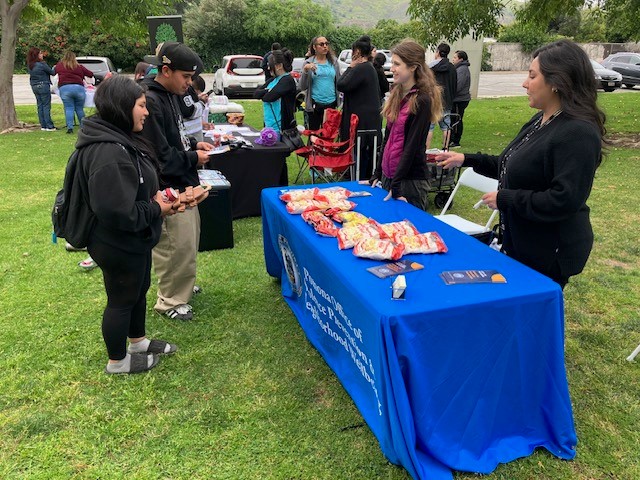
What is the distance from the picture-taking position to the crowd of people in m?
2.15

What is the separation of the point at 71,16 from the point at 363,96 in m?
9.94

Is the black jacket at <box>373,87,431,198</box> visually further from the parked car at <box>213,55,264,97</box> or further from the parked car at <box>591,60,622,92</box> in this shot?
the parked car at <box>591,60,622,92</box>

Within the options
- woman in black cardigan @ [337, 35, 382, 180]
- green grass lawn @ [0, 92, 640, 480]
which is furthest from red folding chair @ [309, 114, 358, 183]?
green grass lawn @ [0, 92, 640, 480]

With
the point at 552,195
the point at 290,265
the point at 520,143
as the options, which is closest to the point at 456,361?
the point at 552,195

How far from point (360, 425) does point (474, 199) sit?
15.0 ft

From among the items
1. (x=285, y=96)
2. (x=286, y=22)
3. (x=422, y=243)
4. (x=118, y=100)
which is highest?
(x=286, y=22)

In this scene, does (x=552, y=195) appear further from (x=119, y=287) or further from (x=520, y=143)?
(x=119, y=287)

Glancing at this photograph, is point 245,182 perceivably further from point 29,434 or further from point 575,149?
point 575,149

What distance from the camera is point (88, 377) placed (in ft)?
9.90

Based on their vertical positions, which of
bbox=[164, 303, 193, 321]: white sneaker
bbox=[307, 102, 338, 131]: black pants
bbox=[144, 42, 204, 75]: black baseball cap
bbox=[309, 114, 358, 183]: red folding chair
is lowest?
bbox=[164, 303, 193, 321]: white sneaker

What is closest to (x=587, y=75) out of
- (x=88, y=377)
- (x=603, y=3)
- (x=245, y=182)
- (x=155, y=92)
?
(x=155, y=92)

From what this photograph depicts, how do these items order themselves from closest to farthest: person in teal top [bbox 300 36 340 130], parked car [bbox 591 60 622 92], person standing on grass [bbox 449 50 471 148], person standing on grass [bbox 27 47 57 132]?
person in teal top [bbox 300 36 340 130] → person standing on grass [bbox 449 50 471 148] → person standing on grass [bbox 27 47 57 132] → parked car [bbox 591 60 622 92]

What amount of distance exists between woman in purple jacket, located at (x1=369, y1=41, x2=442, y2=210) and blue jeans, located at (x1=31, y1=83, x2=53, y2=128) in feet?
35.7

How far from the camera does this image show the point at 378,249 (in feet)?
8.04
